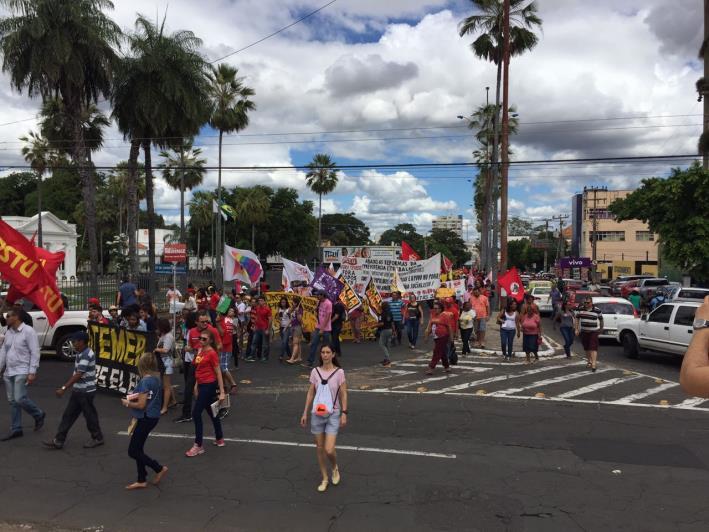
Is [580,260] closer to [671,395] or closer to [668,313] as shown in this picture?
[668,313]

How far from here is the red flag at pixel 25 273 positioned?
9.27 metres

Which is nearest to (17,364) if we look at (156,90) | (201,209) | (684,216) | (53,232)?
(156,90)

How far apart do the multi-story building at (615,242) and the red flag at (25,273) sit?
229 feet

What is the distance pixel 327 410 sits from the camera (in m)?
5.97

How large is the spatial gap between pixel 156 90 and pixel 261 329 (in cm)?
1496

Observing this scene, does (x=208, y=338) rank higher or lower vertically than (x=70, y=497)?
higher

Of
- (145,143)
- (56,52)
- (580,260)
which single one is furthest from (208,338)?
(580,260)

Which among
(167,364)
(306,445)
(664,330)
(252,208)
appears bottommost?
(306,445)

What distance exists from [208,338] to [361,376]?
18.1 feet

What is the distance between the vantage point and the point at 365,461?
6.89m

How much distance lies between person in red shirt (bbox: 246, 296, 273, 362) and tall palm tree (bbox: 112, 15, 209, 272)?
11.5m

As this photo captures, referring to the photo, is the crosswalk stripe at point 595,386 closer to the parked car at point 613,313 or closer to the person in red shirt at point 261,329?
the parked car at point 613,313

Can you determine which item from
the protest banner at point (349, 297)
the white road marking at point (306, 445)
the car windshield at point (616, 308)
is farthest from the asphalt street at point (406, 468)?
the car windshield at point (616, 308)

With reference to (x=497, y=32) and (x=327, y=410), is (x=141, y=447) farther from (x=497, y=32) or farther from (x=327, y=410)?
(x=497, y=32)
